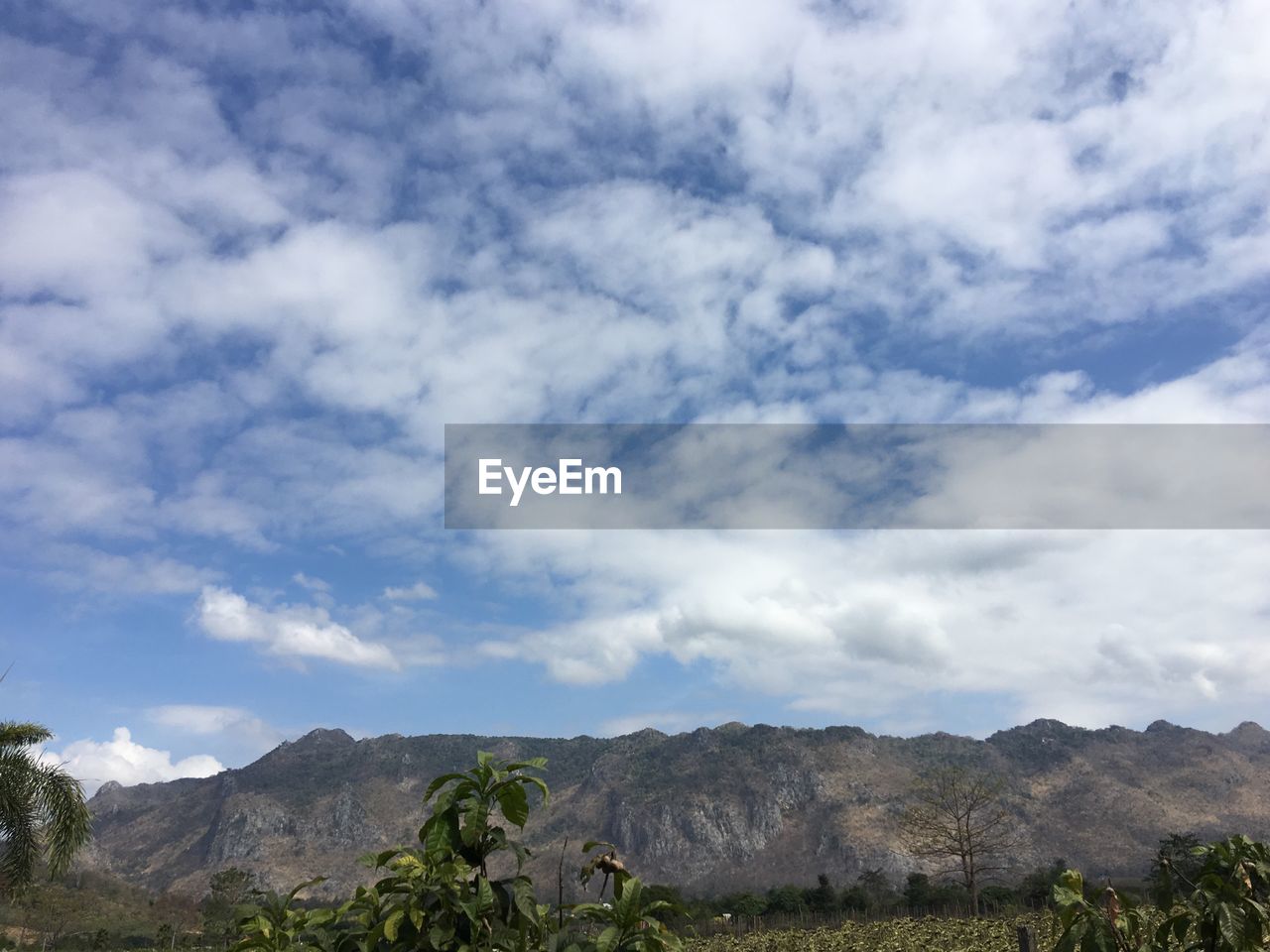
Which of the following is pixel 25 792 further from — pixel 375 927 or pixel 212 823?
pixel 212 823

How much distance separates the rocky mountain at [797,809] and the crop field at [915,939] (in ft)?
360

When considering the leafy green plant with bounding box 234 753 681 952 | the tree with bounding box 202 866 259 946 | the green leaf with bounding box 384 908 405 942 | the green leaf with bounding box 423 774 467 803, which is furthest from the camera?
the tree with bounding box 202 866 259 946

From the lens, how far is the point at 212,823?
192250 millimetres

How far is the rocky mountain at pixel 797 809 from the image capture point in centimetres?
13775

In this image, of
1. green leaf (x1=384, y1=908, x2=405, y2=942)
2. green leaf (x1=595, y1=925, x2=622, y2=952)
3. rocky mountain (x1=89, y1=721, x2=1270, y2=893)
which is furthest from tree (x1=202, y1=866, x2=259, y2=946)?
green leaf (x1=595, y1=925, x2=622, y2=952)

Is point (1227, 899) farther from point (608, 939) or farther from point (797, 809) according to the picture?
point (797, 809)

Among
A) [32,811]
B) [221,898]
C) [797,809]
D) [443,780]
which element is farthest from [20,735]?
[797,809]

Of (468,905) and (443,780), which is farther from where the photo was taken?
(443,780)

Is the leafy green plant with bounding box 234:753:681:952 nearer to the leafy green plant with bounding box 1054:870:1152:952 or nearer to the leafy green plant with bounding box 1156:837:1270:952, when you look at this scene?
the leafy green plant with bounding box 1054:870:1152:952

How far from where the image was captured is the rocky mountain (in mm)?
137750

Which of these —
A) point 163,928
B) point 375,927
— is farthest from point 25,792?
point 163,928

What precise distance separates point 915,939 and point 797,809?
156267mm

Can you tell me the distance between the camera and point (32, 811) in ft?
50.5

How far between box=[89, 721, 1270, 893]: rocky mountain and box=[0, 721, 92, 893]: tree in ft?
395
